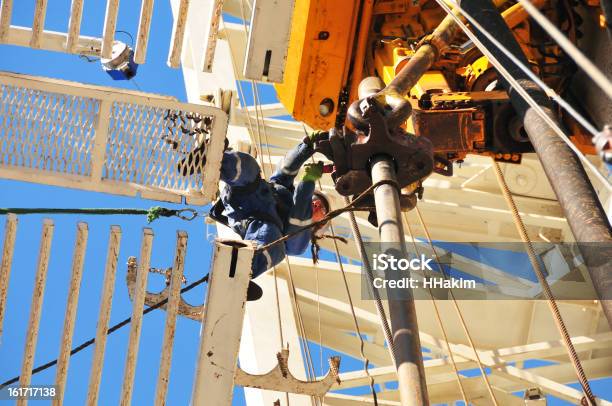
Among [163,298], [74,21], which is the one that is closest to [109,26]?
[74,21]

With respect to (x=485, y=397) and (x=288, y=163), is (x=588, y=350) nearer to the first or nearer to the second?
(x=485, y=397)

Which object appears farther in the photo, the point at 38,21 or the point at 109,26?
the point at 109,26

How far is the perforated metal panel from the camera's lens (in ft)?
23.5

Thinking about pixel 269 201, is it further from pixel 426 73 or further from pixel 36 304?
pixel 36 304

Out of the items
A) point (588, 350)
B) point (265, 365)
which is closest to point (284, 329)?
point (265, 365)

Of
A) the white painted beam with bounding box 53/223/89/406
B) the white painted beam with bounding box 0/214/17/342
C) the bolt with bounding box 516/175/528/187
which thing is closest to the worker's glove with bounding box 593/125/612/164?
the white painted beam with bounding box 53/223/89/406

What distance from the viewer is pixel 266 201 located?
879 cm

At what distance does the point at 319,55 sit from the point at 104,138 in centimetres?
281

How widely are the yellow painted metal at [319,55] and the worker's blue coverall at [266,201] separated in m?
0.80

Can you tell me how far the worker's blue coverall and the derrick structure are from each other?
2.01 meters

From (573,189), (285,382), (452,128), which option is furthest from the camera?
(452,128)

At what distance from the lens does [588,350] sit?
13.8 m

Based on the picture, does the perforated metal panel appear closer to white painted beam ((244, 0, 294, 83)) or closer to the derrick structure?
white painted beam ((244, 0, 294, 83))

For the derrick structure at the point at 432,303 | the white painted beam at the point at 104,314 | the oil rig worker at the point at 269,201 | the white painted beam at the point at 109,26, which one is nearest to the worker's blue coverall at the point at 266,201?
the oil rig worker at the point at 269,201
